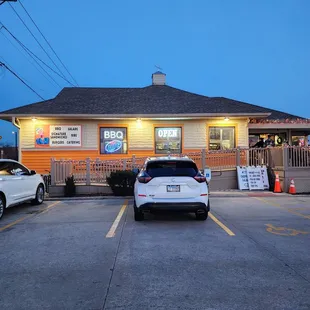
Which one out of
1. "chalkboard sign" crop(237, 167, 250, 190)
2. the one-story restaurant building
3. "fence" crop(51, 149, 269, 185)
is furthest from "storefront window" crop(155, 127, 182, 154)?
"chalkboard sign" crop(237, 167, 250, 190)

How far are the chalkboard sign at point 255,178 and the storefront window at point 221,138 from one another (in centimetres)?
324

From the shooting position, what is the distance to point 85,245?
6.12 meters

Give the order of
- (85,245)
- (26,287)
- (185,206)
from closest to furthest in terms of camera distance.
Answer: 1. (26,287)
2. (85,245)
3. (185,206)

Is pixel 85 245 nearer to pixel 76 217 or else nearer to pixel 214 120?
pixel 76 217

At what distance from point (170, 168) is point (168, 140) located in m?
9.64

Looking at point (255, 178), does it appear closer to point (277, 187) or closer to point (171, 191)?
point (277, 187)

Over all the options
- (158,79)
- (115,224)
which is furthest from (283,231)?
(158,79)

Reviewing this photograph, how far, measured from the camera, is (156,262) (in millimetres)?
5082

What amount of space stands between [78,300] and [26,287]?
34.6 inches

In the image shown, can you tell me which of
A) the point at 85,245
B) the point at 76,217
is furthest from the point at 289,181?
the point at 85,245

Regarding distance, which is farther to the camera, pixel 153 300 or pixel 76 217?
pixel 76 217

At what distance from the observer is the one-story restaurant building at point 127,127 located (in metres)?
16.7

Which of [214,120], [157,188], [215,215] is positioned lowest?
[215,215]

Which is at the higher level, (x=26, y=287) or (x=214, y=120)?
(x=214, y=120)
